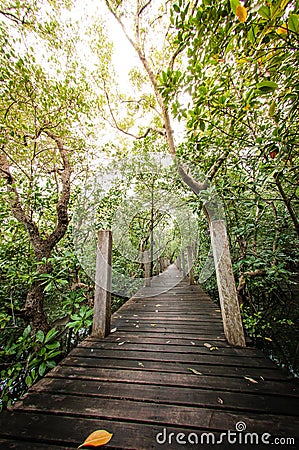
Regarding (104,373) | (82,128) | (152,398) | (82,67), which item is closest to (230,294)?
(152,398)

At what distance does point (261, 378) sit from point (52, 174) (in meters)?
4.50

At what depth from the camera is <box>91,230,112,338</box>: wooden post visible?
6.56 ft

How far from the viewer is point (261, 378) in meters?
1.29

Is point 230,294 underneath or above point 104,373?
above

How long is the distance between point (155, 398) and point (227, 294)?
109 cm

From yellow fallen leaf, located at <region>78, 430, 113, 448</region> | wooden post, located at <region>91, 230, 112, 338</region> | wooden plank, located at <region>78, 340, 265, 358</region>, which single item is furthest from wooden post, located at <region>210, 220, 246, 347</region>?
yellow fallen leaf, located at <region>78, 430, 113, 448</region>

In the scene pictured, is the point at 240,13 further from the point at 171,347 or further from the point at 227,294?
the point at 171,347

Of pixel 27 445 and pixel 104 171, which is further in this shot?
pixel 104 171

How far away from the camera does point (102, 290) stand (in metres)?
2.00

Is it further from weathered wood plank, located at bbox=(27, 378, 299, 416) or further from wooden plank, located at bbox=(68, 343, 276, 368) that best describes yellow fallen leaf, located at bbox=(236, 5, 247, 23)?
wooden plank, located at bbox=(68, 343, 276, 368)

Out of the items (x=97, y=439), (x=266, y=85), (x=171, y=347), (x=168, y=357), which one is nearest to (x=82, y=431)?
(x=97, y=439)

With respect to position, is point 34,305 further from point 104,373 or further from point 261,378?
point 261,378

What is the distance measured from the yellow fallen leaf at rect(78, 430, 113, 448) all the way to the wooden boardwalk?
0.10ft

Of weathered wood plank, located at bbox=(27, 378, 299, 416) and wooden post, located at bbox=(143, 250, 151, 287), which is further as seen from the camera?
→ wooden post, located at bbox=(143, 250, 151, 287)
